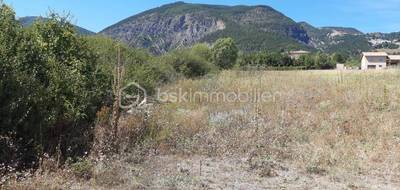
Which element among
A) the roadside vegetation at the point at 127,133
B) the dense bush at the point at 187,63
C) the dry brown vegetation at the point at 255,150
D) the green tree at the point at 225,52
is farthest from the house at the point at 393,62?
the roadside vegetation at the point at 127,133

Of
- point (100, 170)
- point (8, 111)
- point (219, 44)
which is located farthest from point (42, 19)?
point (219, 44)

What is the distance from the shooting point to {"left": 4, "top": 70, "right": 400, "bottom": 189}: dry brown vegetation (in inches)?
205

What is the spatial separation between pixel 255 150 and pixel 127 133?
2.13 metres

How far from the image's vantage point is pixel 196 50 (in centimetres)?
2617

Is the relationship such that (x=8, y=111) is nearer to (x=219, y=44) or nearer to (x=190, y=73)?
(x=190, y=73)

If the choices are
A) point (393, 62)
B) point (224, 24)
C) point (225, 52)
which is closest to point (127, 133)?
point (225, 52)

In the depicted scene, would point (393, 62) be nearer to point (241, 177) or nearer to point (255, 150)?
point (255, 150)

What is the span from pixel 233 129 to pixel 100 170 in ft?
11.3

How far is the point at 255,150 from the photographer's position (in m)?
6.79

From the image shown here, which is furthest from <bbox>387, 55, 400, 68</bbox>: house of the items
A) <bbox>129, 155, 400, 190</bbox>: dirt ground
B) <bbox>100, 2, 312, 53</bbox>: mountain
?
<bbox>100, 2, 312, 53</bbox>: mountain

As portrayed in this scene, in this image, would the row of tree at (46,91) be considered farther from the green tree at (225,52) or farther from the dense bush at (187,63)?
the green tree at (225,52)

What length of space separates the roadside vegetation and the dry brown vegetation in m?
0.02

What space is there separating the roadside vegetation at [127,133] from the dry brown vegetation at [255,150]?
20 millimetres

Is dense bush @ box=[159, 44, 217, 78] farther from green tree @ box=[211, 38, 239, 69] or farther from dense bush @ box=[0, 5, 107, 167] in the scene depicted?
dense bush @ box=[0, 5, 107, 167]
